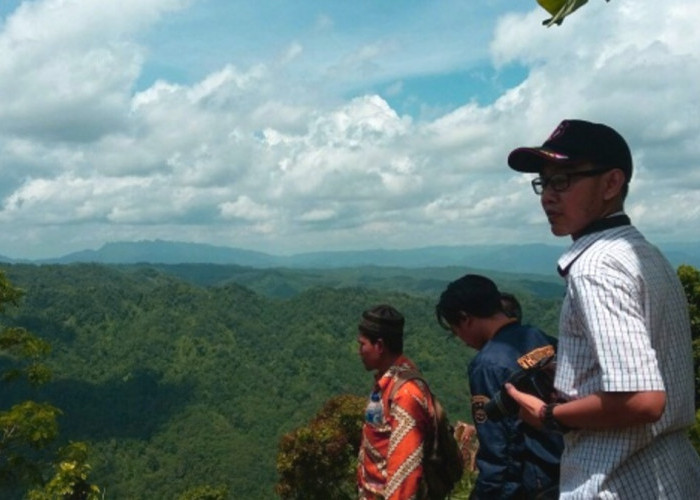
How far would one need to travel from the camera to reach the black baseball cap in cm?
175

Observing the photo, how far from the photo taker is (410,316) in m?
157

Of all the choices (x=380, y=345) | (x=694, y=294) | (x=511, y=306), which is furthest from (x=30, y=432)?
(x=694, y=294)

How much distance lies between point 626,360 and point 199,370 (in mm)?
138562

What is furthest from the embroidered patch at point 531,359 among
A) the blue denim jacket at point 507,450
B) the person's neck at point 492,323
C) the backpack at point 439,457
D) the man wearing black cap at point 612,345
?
the backpack at point 439,457

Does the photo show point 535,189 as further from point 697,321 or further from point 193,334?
point 193,334

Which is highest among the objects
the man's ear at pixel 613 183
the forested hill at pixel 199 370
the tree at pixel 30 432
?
the man's ear at pixel 613 183

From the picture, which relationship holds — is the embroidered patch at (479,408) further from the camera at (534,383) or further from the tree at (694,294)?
the tree at (694,294)

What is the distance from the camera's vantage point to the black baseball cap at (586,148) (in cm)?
175

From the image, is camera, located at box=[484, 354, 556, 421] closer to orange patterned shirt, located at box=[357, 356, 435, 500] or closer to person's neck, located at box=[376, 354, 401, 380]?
orange patterned shirt, located at box=[357, 356, 435, 500]

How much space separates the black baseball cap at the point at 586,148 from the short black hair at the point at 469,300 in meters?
0.95

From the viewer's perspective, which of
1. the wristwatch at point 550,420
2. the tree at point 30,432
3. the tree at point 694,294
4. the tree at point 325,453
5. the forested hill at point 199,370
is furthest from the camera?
the forested hill at point 199,370

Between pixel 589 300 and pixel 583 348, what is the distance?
0.14 m

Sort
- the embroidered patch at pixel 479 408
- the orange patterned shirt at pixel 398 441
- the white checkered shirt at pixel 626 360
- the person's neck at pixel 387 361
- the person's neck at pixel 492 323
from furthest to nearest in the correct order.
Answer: the person's neck at pixel 387 361, the orange patterned shirt at pixel 398 441, the person's neck at pixel 492 323, the embroidered patch at pixel 479 408, the white checkered shirt at pixel 626 360

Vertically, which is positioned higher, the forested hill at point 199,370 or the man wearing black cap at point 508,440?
the man wearing black cap at point 508,440
